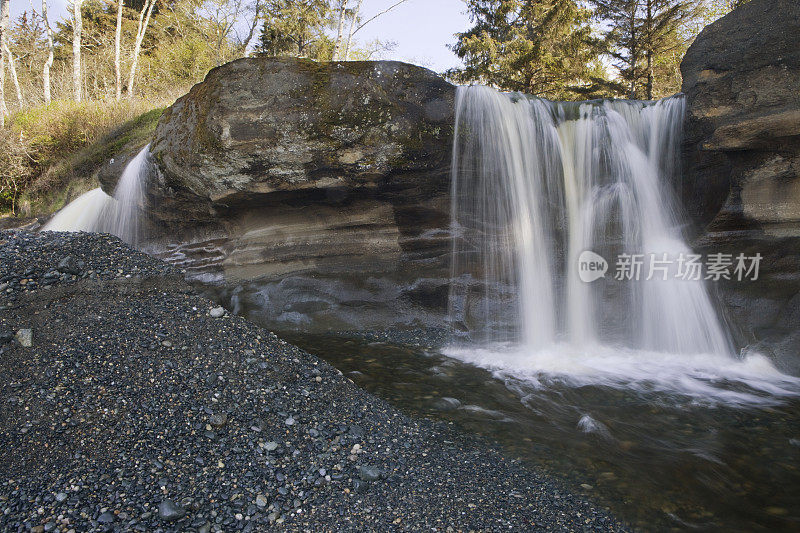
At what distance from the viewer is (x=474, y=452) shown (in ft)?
13.0

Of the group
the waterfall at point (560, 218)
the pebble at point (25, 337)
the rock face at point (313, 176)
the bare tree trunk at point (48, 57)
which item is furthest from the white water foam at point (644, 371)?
the bare tree trunk at point (48, 57)

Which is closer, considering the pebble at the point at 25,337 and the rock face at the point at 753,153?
the pebble at the point at 25,337

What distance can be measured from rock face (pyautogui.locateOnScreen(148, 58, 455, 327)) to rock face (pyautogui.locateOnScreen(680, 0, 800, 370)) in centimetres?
385

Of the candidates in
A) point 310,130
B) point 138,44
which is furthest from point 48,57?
point 310,130

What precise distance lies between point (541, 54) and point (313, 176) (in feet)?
48.0

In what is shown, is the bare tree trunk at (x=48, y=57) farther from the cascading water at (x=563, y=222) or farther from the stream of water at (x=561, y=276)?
the cascading water at (x=563, y=222)

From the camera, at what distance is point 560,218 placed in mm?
7812

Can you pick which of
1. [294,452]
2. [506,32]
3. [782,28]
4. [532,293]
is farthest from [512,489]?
[506,32]

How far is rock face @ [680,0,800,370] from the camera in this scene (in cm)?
636

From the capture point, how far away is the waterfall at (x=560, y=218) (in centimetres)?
752

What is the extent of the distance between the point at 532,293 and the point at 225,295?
17.1ft

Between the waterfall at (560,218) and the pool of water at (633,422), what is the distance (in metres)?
0.98

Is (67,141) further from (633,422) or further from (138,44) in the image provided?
(633,422)

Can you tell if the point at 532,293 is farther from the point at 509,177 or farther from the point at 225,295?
the point at 225,295
